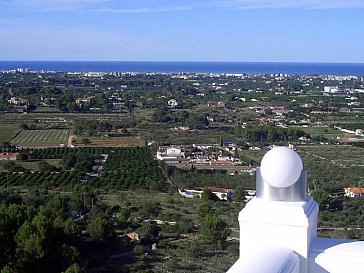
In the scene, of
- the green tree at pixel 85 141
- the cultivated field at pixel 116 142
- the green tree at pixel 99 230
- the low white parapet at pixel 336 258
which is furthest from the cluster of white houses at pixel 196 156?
the low white parapet at pixel 336 258

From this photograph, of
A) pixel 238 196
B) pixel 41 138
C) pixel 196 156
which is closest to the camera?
pixel 238 196

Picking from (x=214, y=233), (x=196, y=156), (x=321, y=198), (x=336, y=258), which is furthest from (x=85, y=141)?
(x=336, y=258)

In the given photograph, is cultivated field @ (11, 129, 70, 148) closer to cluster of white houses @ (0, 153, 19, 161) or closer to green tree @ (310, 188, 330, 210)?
cluster of white houses @ (0, 153, 19, 161)

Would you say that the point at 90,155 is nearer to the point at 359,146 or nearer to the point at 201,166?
the point at 201,166

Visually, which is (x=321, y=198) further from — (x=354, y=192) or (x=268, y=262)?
(x=268, y=262)

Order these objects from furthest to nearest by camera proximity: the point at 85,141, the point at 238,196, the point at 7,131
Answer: the point at 7,131 < the point at 85,141 < the point at 238,196

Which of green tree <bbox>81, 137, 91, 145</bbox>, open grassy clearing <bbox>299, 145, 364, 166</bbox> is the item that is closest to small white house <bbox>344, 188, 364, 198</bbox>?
open grassy clearing <bbox>299, 145, 364, 166</bbox>

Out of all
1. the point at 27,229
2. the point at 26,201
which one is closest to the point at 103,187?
the point at 26,201

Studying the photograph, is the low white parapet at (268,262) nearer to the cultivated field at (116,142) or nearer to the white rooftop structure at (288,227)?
the white rooftop structure at (288,227)
